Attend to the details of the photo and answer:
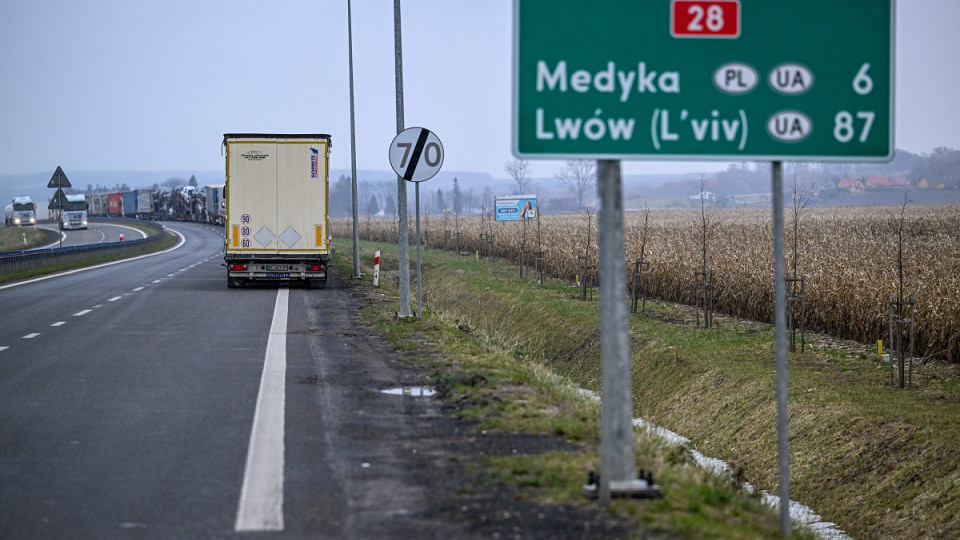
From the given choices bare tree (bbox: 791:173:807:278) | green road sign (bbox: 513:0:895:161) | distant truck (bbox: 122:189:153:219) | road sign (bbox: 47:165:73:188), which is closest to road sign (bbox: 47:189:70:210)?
road sign (bbox: 47:165:73:188)

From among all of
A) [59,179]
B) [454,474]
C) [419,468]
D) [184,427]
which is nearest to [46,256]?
[59,179]

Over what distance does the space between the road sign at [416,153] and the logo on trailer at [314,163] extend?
949cm

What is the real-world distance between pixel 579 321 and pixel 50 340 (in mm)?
11445

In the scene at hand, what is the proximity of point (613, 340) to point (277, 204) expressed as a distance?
2115cm

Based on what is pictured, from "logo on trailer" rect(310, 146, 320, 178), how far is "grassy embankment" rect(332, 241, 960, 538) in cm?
579

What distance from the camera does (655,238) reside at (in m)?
35.0

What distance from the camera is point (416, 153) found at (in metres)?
17.2

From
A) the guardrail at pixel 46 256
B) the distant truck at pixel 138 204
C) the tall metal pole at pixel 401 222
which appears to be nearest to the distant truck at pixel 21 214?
the distant truck at pixel 138 204

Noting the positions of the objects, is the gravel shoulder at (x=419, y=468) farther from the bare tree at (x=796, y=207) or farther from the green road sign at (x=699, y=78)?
the bare tree at (x=796, y=207)

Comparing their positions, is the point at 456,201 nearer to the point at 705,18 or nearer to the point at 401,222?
the point at 401,222

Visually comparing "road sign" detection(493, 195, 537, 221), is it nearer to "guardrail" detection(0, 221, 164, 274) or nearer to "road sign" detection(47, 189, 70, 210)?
"guardrail" detection(0, 221, 164, 274)

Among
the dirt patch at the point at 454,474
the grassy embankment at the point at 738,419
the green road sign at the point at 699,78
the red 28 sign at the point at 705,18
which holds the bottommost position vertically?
the grassy embankment at the point at 738,419

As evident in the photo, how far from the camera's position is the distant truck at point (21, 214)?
378 ft

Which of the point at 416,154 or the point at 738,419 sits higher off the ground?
the point at 416,154
